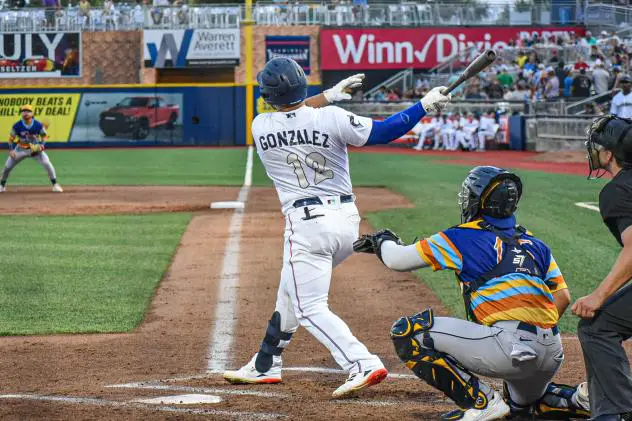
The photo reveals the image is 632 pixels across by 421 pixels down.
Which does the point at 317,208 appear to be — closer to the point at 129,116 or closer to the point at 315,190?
the point at 315,190

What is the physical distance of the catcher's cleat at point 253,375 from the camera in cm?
645

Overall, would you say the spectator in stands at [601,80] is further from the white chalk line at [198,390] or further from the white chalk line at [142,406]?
the white chalk line at [142,406]

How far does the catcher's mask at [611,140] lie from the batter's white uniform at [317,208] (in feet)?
4.52

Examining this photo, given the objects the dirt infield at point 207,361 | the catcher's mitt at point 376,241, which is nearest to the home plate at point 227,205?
the dirt infield at point 207,361

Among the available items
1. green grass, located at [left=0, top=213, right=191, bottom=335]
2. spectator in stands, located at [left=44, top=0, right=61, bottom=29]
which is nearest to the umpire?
green grass, located at [left=0, top=213, right=191, bottom=335]

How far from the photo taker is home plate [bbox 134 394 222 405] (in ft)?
19.4

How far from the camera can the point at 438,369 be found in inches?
209

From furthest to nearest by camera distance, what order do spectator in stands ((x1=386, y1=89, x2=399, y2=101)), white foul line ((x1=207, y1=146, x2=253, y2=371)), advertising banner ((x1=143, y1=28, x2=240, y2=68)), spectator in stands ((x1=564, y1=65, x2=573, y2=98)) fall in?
advertising banner ((x1=143, y1=28, x2=240, y2=68)) < spectator in stands ((x1=386, y1=89, x2=399, y2=101)) < spectator in stands ((x1=564, y1=65, x2=573, y2=98)) < white foul line ((x1=207, y1=146, x2=253, y2=371))

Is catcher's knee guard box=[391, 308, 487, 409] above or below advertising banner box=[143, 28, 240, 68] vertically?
below

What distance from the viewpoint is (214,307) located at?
9.47m

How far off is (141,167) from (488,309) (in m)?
25.6

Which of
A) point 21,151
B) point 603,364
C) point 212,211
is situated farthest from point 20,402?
point 21,151

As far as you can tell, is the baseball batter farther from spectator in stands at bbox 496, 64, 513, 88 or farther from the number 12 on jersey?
spectator in stands at bbox 496, 64, 513, 88

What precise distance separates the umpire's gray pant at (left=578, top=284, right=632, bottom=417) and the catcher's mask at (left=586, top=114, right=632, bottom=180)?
25.3 inches
